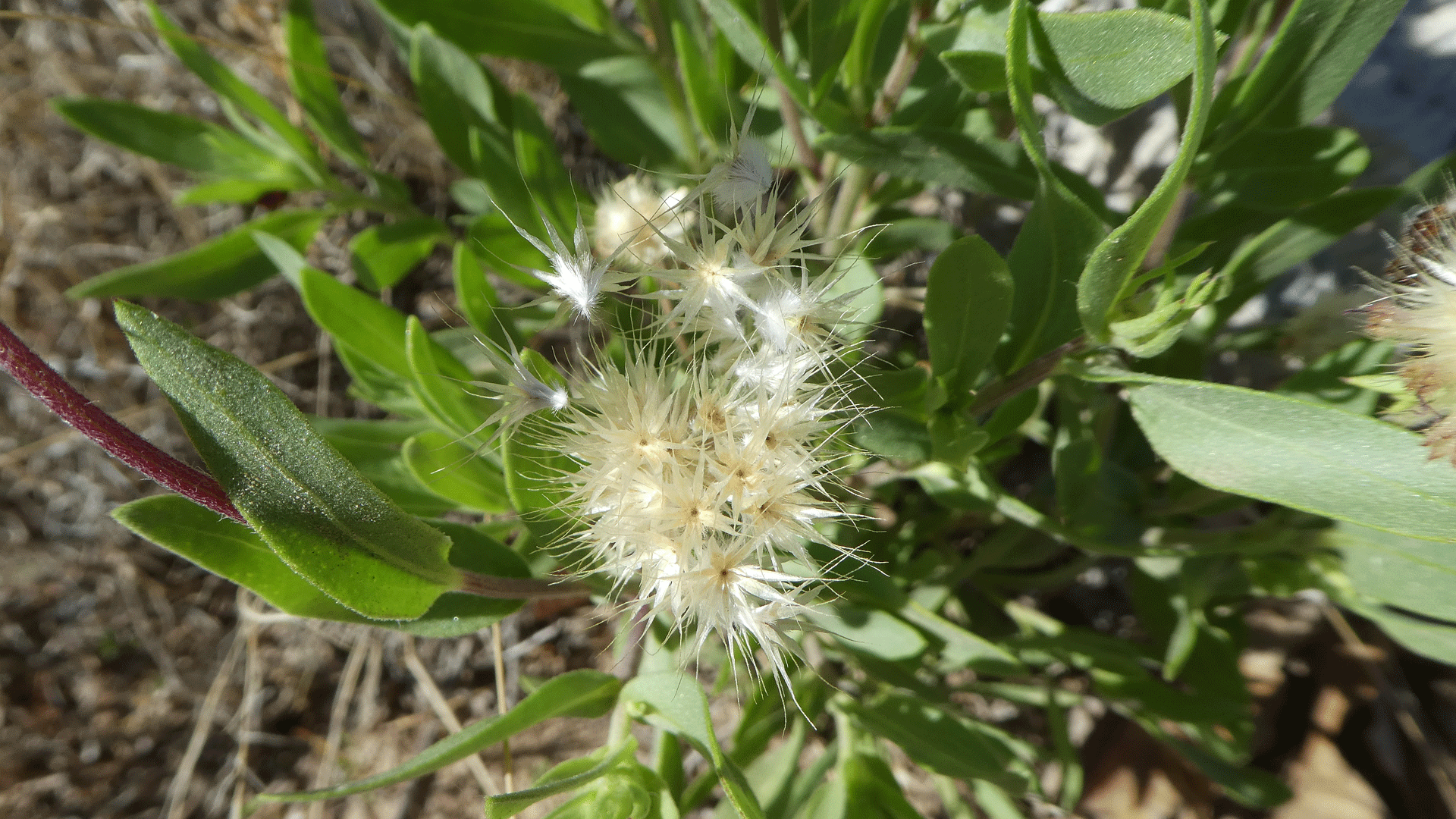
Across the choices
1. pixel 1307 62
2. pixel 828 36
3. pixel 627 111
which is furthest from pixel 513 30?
pixel 1307 62

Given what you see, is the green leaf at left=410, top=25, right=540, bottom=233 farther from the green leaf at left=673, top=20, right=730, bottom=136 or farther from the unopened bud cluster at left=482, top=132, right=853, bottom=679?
the unopened bud cluster at left=482, top=132, right=853, bottom=679

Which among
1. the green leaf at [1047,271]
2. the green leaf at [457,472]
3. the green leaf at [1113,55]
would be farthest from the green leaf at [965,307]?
the green leaf at [457,472]

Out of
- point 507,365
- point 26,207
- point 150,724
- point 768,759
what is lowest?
point 150,724

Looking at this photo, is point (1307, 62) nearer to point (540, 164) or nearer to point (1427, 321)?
point (1427, 321)

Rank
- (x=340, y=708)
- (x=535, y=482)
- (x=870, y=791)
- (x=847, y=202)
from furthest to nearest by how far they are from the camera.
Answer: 1. (x=340, y=708)
2. (x=847, y=202)
3. (x=870, y=791)
4. (x=535, y=482)

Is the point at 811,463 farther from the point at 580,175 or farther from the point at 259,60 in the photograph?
the point at 259,60

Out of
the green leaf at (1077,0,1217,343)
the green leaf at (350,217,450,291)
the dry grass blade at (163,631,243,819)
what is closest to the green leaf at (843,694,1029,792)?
the green leaf at (1077,0,1217,343)

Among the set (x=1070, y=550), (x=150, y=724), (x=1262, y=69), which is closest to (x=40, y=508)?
(x=150, y=724)
